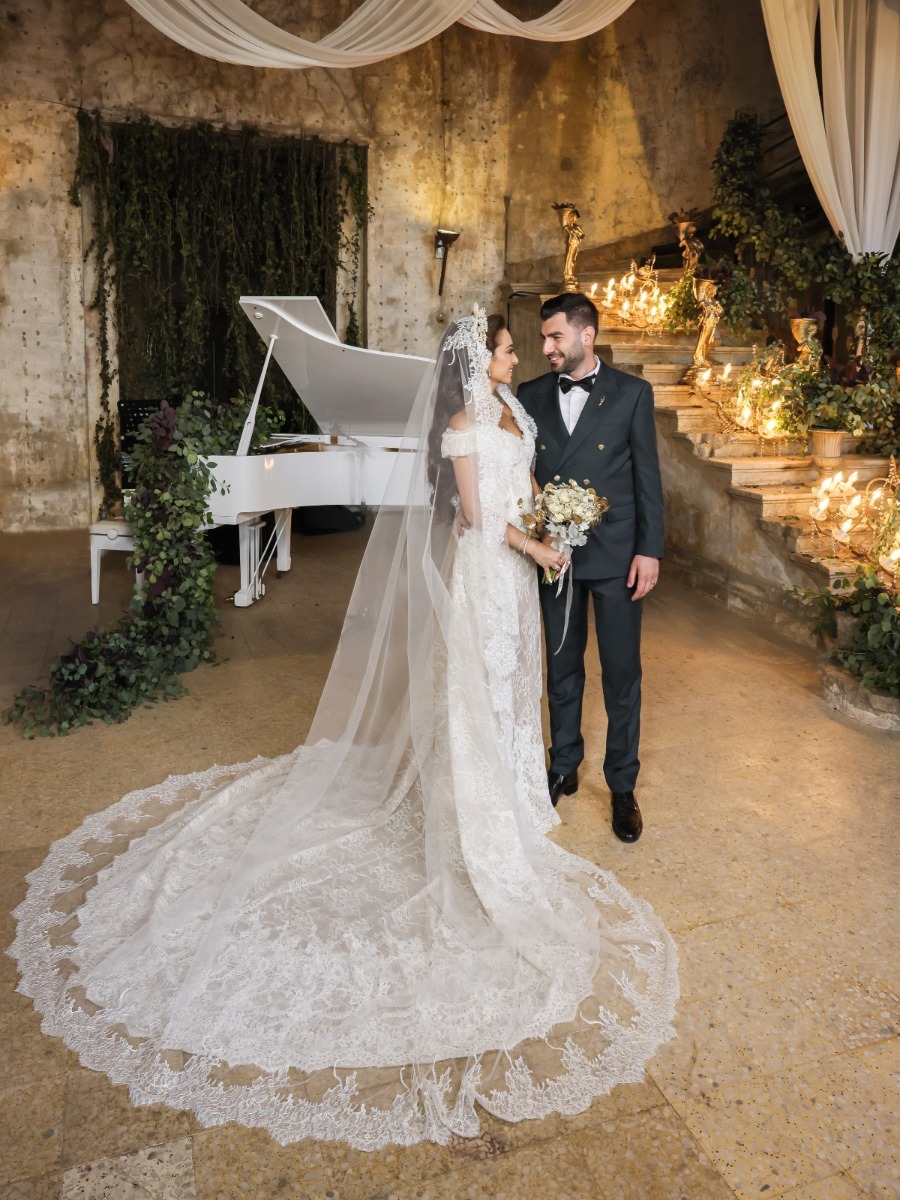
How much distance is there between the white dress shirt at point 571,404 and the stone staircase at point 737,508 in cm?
251

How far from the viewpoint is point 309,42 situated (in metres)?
5.03

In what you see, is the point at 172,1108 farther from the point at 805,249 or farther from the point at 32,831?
the point at 805,249

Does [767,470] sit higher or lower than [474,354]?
lower

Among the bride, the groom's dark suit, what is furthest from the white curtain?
the bride

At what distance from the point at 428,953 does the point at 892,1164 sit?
1.05 metres

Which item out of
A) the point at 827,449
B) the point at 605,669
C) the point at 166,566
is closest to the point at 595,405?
the point at 605,669

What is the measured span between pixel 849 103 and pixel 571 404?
4173 mm

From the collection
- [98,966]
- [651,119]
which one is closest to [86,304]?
[651,119]

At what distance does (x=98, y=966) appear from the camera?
2.29 metres

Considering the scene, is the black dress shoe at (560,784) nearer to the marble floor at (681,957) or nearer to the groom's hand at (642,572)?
the marble floor at (681,957)

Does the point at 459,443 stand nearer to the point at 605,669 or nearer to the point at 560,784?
the point at 605,669

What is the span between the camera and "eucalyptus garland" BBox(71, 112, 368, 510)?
7656mm

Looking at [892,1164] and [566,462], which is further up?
[566,462]

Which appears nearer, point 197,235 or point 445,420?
point 445,420
